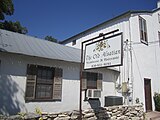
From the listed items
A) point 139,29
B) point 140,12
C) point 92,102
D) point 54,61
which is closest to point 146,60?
point 139,29

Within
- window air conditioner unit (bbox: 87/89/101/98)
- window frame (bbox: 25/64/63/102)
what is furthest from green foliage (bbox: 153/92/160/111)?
window frame (bbox: 25/64/63/102)

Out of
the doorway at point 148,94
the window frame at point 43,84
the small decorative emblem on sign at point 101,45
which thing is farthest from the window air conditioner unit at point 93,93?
the small decorative emblem on sign at point 101,45

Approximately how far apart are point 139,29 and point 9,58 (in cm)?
860

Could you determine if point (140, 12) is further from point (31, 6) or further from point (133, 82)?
point (31, 6)

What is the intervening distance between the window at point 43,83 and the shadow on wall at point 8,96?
503 millimetres

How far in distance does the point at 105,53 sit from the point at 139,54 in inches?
262

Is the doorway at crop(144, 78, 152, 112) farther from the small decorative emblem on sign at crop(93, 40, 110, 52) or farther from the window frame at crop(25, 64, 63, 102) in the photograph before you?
the small decorative emblem on sign at crop(93, 40, 110, 52)

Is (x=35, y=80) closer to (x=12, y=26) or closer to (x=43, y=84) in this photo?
(x=43, y=84)

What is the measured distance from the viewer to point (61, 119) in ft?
15.6

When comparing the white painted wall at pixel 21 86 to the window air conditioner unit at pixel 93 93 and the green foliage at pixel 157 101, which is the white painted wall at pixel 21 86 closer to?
the window air conditioner unit at pixel 93 93

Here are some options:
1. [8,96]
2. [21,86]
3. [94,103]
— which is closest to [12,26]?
[21,86]

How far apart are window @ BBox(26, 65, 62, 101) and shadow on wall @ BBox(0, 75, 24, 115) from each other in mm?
503

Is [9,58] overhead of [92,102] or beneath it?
overhead

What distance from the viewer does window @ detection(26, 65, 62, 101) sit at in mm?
6744
